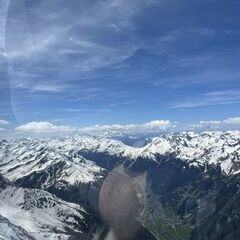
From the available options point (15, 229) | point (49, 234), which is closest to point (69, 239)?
point (49, 234)

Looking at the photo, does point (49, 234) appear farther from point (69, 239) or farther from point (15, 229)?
point (15, 229)

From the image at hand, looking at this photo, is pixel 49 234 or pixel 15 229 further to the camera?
pixel 49 234

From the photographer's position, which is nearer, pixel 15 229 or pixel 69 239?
pixel 15 229
